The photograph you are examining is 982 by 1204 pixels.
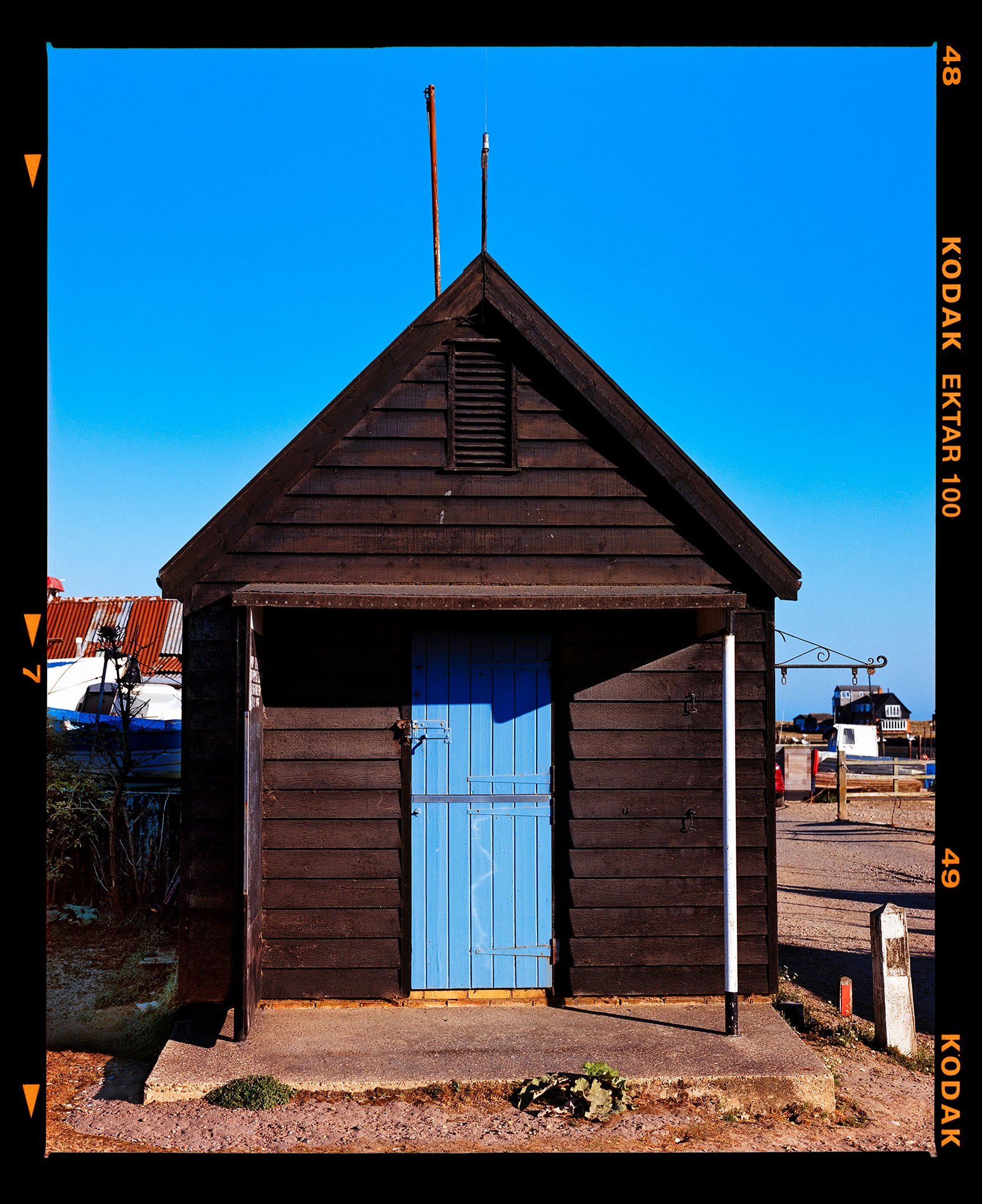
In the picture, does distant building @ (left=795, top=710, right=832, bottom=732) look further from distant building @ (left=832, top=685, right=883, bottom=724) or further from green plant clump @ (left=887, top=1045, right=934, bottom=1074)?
green plant clump @ (left=887, top=1045, right=934, bottom=1074)

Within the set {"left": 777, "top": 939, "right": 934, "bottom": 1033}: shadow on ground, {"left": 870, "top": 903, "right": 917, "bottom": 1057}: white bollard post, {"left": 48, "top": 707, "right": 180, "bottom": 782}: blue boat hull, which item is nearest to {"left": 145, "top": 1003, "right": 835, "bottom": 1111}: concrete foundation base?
{"left": 870, "top": 903, "right": 917, "bottom": 1057}: white bollard post

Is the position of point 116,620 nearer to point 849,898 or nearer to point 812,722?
point 849,898

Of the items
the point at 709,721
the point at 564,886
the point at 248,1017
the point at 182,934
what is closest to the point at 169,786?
the point at 182,934

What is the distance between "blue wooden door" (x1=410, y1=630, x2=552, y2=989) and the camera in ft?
21.7

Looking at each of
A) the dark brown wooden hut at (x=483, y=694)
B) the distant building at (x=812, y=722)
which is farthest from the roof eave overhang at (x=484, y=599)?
the distant building at (x=812, y=722)

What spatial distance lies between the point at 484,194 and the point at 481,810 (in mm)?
4813

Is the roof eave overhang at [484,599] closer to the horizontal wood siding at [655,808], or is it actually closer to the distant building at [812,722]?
the horizontal wood siding at [655,808]

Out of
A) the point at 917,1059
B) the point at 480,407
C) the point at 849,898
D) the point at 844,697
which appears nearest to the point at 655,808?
the point at 917,1059

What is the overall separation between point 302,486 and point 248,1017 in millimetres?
3804

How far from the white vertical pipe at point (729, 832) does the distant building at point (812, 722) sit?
4614 cm

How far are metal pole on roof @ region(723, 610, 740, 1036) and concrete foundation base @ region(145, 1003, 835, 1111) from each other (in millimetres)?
225

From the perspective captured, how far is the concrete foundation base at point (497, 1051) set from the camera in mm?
5328

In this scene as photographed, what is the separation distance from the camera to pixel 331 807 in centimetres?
662

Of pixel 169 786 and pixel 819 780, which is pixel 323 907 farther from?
pixel 819 780
